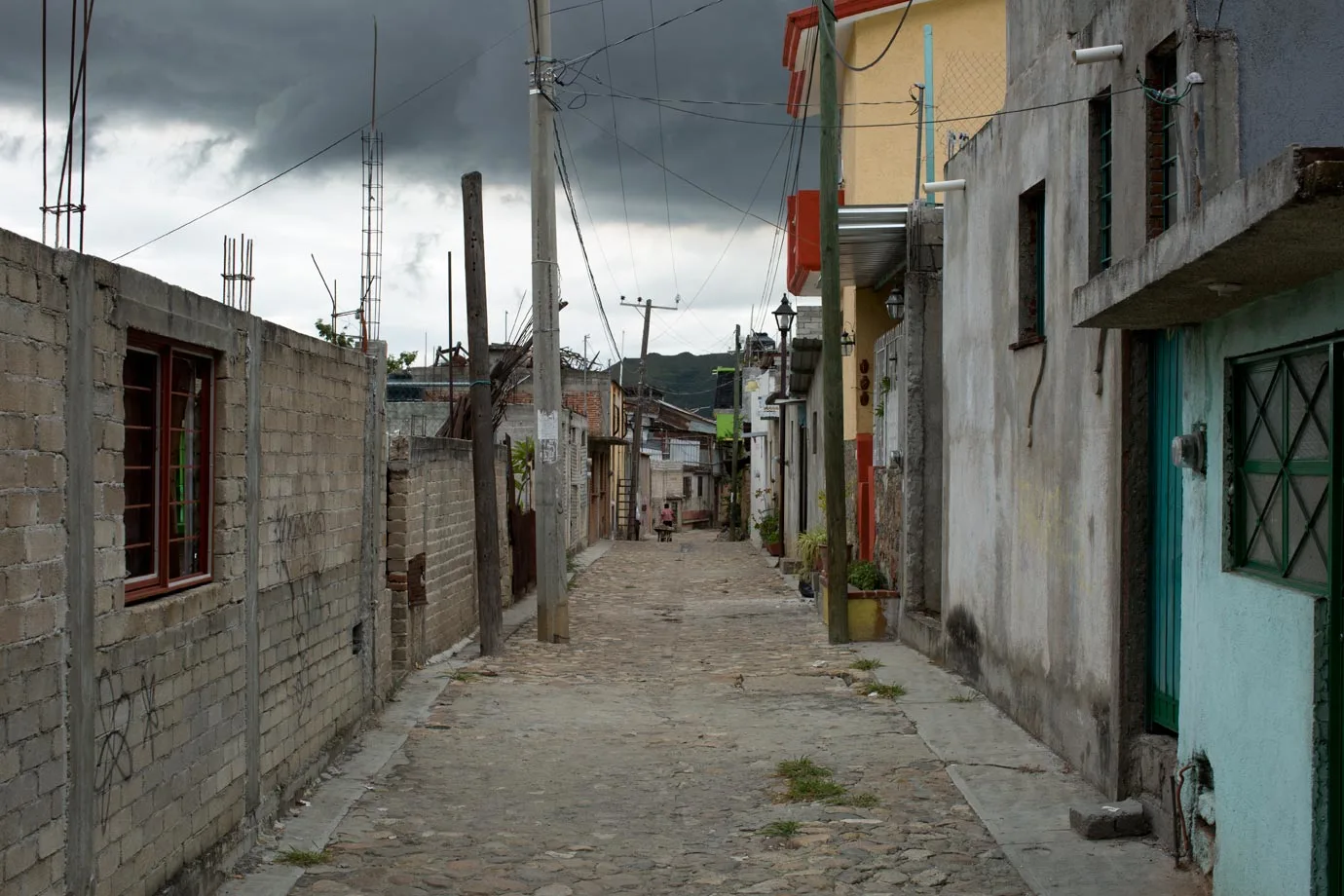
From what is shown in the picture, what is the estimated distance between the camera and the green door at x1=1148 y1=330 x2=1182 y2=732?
7129mm

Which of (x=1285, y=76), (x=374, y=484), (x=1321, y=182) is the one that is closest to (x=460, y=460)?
(x=374, y=484)

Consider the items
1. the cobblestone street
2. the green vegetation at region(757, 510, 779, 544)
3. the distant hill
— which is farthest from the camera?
the distant hill

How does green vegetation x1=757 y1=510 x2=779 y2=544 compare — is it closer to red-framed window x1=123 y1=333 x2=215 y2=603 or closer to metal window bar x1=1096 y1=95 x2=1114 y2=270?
metal window bar x1=1096 y1=95 x2=1114 y2=270

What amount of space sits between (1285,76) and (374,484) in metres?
7.03

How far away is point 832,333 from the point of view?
50.2 ft

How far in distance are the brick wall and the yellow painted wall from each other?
23.9ft

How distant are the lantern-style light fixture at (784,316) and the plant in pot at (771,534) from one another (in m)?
8.57

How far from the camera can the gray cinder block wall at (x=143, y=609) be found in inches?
175

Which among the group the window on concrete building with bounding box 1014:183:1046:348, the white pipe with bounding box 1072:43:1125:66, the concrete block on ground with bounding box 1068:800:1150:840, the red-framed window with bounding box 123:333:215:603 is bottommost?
the concrete block on ground with bounding box 1068:800:1150:840

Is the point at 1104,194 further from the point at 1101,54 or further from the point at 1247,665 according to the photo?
the point at 1247,665

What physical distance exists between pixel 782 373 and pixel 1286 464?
924 inches

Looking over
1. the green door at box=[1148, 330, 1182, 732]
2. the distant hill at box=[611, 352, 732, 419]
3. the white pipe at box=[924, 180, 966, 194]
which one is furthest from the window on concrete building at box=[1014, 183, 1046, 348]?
the distant hill at box=[611, 352, 732, 419]

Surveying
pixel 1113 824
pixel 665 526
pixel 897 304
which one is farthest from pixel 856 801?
pixel 665 526

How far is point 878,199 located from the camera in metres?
20.7
